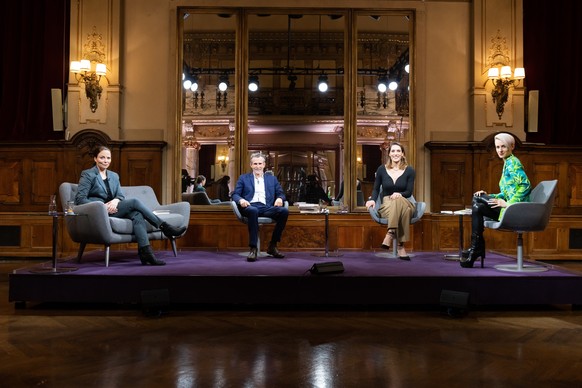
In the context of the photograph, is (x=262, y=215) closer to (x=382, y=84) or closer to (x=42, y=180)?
(x=382, y=84)

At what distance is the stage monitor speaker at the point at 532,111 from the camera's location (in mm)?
7191

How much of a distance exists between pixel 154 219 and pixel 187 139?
2756 mm

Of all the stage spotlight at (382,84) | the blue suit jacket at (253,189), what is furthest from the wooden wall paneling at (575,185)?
the blue suit jacket at (253,189)

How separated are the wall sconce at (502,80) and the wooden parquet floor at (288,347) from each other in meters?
3.58

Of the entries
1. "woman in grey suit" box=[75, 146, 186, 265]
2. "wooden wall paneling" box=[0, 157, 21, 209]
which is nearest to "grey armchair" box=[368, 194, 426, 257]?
"woman in grey suit" box=[75, 146, 186, 265]

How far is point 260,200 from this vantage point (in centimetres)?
556

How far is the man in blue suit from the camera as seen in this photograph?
17.1 feet

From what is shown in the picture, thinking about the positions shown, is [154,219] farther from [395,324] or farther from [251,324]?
[395,324]

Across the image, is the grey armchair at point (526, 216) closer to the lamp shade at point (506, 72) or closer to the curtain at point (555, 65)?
the lamp shade at point (506, 72)

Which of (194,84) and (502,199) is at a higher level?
(194,84)

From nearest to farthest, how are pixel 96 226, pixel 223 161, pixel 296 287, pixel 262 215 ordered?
pixel 296 287 < pixel 96 226 < pixel 262 215 < pixel 223 161

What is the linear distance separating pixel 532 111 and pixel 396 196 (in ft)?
10.3

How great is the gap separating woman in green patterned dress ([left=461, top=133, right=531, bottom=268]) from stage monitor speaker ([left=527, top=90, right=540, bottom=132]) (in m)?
2.96

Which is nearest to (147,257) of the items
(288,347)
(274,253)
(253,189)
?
(274,253)
